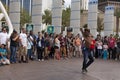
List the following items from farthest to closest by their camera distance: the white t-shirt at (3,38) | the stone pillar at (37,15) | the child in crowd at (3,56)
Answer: the stone pillar at (37,15) < the white t-shirt at (3,38) < the child in crowd at (3,56)

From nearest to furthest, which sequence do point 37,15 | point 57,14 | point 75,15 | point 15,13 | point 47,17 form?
point 15,13
point 37,15
point 57,14
point 75,15
point 47,17

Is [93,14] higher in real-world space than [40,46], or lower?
higher

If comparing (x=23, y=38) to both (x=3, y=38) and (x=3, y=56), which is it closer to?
(x=3, y=38)

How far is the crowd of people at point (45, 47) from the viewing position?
58.2 feet

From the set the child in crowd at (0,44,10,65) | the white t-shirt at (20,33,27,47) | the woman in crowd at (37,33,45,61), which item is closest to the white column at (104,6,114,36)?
the woman in crowd at (37,33,45,61)

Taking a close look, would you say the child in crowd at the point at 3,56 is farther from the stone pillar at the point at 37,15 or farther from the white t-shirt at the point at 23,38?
the stone pillar at the point at 37,15

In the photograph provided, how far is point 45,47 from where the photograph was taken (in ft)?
71.8

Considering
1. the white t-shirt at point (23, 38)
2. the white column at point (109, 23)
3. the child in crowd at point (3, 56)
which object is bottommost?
the child in crowd at point (3, 56)

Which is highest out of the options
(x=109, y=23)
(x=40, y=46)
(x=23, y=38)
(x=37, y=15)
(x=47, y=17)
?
(x=47, y=17)

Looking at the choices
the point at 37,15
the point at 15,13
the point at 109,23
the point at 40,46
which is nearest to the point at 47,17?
the point at 109,23

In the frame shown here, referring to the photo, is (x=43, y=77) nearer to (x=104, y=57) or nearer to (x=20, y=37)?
(x=20, y=37)

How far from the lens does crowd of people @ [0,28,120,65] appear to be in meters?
17.8

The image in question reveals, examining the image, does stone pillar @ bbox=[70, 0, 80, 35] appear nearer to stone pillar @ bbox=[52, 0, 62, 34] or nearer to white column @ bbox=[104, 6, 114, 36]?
stone pillar @ bbox=[52, 0, 62, 34]

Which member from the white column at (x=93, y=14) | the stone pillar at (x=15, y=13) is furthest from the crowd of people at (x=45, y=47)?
the stone pillar at (x=15, y=13)
